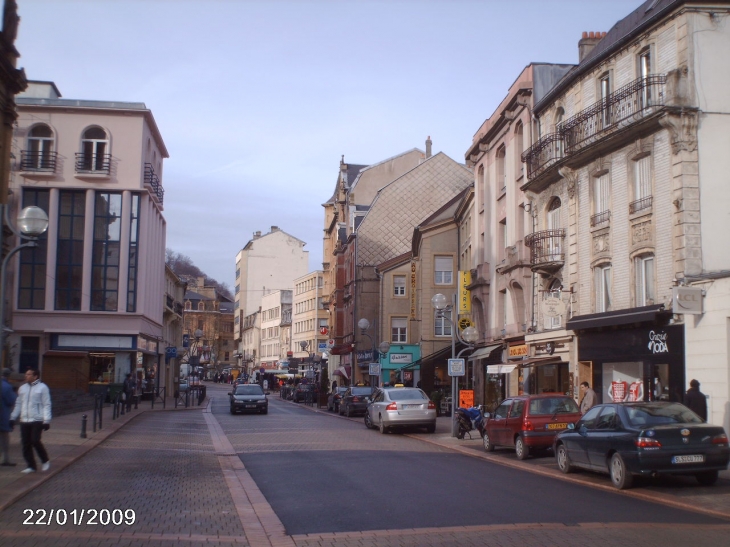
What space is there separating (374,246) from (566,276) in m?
35.5

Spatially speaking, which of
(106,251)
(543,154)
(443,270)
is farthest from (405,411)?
(106,251)

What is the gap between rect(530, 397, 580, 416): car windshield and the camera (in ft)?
61.4

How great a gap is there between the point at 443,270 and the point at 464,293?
396 inches

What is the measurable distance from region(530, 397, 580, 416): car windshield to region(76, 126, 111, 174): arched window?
35004mm

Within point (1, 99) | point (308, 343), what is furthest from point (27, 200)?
point (308, 343)

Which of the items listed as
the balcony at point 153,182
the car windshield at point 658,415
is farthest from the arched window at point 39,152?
the car windshield at point 658,415

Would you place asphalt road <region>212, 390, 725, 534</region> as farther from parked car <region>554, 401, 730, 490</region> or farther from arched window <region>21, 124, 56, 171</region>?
arched window <region>21, 124, 56, 171</region>

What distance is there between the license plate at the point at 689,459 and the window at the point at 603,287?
1158 cm

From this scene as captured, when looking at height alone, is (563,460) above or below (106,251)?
below

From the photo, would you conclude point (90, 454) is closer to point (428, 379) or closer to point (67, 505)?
point (67, 505)

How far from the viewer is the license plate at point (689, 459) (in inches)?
498

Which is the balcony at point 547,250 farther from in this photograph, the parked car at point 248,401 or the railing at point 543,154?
the parked car at point 248,401

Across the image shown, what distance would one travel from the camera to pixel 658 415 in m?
13.4

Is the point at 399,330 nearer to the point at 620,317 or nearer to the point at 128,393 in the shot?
the point at 128,393
